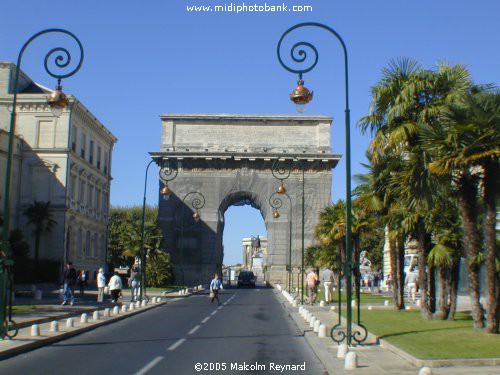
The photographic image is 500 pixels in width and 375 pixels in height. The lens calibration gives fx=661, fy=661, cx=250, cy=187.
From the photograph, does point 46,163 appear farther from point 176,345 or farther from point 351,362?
point 351,362

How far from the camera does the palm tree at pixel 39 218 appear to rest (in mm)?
48125

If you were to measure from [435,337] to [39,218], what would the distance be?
38993mm

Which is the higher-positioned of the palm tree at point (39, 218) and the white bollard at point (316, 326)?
the palm tree at point (39, 218)

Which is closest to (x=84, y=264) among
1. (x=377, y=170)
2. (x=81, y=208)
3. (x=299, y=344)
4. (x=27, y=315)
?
(x=81, y=208)

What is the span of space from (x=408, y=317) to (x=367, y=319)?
1.27 metres

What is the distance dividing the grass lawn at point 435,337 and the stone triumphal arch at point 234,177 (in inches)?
1667

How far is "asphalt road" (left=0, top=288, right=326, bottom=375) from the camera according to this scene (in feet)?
36.3

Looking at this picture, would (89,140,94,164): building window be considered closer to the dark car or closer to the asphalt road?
the dark car

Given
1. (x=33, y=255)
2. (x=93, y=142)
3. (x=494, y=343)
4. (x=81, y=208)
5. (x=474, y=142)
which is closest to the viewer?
(x=494, y=343)

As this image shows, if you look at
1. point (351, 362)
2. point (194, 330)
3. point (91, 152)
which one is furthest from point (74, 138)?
point (351, 362)

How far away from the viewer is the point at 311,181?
6391 centimetres

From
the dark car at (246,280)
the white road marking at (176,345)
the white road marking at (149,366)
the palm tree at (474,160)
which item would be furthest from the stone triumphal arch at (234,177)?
the white road marking at (149,366)

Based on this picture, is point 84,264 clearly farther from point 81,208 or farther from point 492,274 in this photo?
point 492,274

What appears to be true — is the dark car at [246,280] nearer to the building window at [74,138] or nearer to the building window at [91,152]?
the building window at [91,152]
